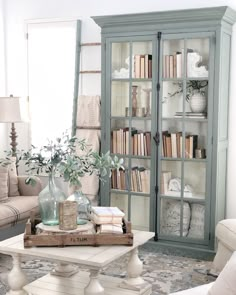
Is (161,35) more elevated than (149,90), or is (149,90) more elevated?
(161,35)

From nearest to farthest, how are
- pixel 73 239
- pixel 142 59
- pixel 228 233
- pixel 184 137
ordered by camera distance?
pixel 73 239, pixel 228 233, pixel 184 137, pixel 142 59

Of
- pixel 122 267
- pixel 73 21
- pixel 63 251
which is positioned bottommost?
pixel 122 267

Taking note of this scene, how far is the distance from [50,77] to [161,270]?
8.08 feet

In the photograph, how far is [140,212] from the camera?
4672mm

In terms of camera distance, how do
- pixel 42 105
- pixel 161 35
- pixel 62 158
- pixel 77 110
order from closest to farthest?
pixel 62 158, pixel 161 35, pixel 77 110, pixel 42 105

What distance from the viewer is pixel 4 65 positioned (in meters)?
5.55

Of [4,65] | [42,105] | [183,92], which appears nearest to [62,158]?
[183,92]

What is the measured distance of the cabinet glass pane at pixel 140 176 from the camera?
4.62 m

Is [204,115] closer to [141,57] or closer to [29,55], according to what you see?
[141,57]

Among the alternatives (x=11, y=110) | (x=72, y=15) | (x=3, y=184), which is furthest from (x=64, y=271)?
(x=72, y=15)

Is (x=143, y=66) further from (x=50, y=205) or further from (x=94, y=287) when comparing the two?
(x=94, y=287)

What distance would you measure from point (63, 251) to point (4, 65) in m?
3.20

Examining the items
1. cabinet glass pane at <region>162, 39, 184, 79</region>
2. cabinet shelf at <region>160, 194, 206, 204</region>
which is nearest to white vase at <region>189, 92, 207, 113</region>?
cabinet glass pane at <region>162, 39, 184, 79</region>

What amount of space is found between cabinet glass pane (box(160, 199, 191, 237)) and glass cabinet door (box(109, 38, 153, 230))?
0.16 meters
